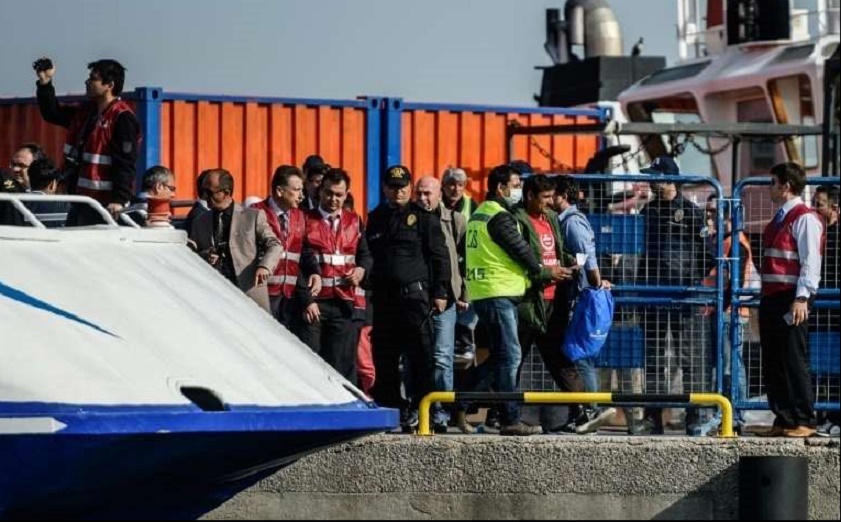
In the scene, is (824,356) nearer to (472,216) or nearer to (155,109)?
(472,216)

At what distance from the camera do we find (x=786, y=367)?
13.6 metres

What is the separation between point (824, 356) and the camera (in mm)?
14477

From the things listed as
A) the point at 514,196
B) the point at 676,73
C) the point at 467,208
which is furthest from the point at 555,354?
the point at 676,73

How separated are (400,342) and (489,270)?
0.67 meters

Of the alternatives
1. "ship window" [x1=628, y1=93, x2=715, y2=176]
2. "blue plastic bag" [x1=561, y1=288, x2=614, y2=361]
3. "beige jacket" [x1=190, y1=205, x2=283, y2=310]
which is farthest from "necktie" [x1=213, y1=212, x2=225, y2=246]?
"ship window" [x1=628, y1=93, x2=715, y2=176]

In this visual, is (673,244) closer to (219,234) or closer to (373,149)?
(219,234)

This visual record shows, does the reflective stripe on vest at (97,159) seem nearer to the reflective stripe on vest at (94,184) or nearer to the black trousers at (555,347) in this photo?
the reflective stripe on vest at (94,184)

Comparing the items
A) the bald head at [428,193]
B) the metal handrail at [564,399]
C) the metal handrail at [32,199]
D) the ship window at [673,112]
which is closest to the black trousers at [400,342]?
the bald head at [428,193]

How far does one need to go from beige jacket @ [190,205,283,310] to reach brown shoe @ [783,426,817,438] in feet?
9.87

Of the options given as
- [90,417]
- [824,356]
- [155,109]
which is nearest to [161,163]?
[155,109]

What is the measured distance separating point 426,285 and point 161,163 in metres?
4.58

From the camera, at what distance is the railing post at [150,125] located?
698 inches

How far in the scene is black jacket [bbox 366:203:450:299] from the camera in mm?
13844

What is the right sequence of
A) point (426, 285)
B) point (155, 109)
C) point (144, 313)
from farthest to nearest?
point (155, 109) → point (426, 285) → point (144, 313)
